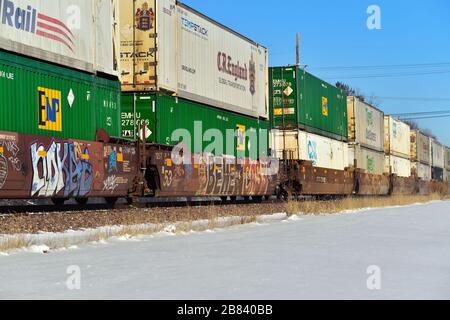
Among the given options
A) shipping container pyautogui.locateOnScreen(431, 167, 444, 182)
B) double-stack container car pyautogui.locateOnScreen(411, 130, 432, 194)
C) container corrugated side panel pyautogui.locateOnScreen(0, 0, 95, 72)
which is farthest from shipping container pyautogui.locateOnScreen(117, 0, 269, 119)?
shipping container pyautogui.locateOnScreen(431, 167, 444, 182)

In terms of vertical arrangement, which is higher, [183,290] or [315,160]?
[315,160]

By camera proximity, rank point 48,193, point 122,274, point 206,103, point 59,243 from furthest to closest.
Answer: point 206,103 < point 48,193 < point 59,243 < point 122,274

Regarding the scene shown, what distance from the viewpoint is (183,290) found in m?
5.03

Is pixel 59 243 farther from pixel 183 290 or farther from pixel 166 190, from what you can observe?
pixel 166 190

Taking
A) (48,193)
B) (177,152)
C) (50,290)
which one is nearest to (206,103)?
(177,152)

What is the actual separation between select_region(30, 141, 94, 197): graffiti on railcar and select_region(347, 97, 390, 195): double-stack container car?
25.7 metres

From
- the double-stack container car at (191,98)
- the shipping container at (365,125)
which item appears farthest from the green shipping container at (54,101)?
the shipping container at (365,125)

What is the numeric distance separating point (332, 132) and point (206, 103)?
1463cm

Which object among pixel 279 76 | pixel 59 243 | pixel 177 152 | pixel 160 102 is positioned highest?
pixel 279 76

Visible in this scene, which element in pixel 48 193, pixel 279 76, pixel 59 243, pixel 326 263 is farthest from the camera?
pixel 279 76

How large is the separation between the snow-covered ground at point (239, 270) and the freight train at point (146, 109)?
4.77 m

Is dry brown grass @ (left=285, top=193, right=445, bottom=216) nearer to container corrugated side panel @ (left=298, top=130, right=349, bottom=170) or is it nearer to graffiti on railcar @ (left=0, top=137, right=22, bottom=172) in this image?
container corrugated side panel @ (left=298, top=130, right=349, bottom=170)

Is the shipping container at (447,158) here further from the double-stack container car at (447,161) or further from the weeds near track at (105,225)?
the weeds near track at (105,225)

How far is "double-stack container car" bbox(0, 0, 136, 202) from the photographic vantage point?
12.6 meters
